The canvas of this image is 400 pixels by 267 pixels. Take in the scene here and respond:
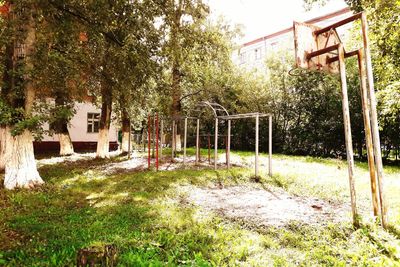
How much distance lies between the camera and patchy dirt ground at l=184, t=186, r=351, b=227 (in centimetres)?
620

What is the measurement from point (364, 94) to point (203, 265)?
13.7 feet

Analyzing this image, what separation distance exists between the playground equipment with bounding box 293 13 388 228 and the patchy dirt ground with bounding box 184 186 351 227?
1.00 metres

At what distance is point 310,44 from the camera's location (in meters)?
6.09

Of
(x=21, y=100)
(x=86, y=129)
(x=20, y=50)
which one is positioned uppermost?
(x=20, y=50)

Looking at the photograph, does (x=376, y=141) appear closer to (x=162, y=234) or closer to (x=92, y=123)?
(x=162, y=234)

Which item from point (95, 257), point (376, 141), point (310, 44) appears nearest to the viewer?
point (95, 257)

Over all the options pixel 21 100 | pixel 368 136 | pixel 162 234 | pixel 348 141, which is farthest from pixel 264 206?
pixel 21 100

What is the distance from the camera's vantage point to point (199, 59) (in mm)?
11352

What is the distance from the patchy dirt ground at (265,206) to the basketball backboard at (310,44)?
2.98 metres

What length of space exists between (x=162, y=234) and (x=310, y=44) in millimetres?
4468

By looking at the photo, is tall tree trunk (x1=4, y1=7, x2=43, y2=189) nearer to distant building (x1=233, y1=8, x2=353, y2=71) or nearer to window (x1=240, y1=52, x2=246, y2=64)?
distant building (x1=233, y1=8, x2=353, y2=71)

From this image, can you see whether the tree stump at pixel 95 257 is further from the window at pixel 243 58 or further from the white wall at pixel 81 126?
the window at pixel 243 58

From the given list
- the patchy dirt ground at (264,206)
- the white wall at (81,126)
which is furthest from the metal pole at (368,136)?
the white wall at (81,126)

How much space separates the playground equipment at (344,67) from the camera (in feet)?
18.1
